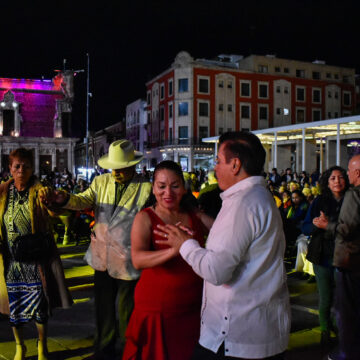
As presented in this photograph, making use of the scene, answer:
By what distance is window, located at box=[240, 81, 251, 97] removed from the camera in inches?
1859

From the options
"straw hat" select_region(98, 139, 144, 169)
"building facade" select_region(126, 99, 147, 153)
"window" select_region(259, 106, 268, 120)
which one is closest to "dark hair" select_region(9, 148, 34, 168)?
"straw hat" select_region(98, 139, 144, 169)

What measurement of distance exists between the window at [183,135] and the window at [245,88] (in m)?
7.25

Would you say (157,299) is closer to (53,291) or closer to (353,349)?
(53,291)

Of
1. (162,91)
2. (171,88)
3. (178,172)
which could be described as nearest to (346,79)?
(171,88)

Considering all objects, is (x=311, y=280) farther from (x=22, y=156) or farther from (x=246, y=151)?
(x=246, y=151)

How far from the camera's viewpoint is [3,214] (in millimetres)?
3863

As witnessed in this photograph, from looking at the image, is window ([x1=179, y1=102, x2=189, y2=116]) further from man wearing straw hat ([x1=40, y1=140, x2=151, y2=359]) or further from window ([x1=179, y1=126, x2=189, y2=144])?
man wearing straw hat ([x1=40, y1=140, x2=151, y2=359])

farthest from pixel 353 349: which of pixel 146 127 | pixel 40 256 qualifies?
pixel 146 127

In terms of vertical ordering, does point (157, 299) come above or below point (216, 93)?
below

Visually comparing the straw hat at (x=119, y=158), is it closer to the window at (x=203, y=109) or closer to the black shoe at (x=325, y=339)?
the black shoe at (x=325, y=339)

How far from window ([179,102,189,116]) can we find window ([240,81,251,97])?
6.22 m

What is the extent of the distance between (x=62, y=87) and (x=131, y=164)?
54917 mm

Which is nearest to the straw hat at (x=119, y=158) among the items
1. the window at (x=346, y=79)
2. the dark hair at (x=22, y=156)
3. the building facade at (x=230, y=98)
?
the dark hair at (x=22, y=156)

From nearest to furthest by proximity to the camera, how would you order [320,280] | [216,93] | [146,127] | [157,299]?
[157,299] < [320,280] < [216,93] < [146,127]
